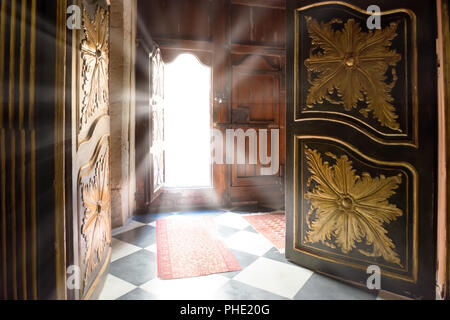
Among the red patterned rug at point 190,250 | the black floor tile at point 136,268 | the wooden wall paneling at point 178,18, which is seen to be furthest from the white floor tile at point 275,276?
the wooden wall paneling at point 178,18

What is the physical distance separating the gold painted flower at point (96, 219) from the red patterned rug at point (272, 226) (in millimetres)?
1415

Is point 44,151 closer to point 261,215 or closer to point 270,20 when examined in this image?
point 261,215

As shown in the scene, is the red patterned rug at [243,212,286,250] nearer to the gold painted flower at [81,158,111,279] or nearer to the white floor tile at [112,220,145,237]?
the white floor tile at [112,220,145,237]

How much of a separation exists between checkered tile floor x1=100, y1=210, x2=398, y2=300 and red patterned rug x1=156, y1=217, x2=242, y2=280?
0.22ft

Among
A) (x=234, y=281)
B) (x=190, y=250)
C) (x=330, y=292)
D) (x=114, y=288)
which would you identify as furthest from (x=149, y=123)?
(x=330, y=292)

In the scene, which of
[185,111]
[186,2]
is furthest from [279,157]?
[185,111]

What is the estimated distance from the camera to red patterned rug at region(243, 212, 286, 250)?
100 inches

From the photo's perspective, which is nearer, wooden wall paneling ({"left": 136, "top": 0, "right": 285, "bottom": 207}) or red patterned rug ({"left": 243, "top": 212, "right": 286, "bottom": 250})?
red patterned rug ({"left": 243, "top": 212, "right": 286, "bottom": 250})

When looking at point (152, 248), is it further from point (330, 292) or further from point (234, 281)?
point (330, 292)

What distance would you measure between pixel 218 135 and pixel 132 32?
1644mm

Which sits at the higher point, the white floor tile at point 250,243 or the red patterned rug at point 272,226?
the red patterned rug at point 272,226

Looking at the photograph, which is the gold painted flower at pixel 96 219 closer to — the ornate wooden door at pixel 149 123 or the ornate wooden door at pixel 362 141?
the ornate wooden door at pixel 149 123

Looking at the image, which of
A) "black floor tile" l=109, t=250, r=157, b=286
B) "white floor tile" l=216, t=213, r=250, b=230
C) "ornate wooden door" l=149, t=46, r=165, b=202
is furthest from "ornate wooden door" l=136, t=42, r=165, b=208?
"black floor tile" l=109, t=250, r=157, b=286

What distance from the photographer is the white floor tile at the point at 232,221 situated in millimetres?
2982
